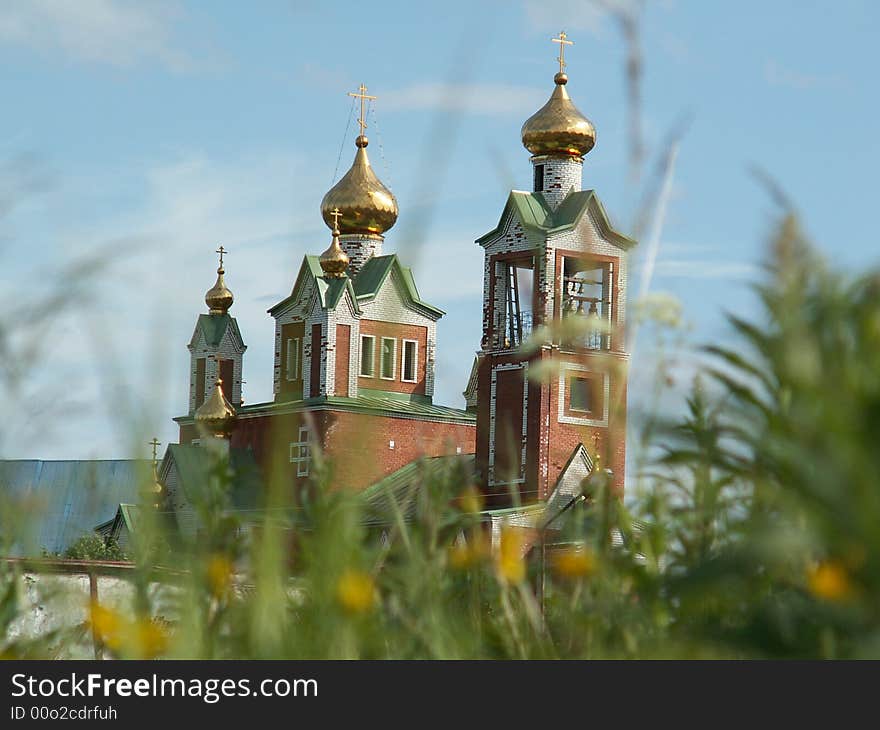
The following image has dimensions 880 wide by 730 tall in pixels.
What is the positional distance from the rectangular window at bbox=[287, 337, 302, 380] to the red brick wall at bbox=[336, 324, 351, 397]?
144 cm

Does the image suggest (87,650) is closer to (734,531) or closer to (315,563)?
(315,563)

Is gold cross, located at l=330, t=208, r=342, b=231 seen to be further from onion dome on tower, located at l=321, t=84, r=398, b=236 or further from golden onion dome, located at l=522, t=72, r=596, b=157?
golden onion dome, located at l=522, t=72, r=596, b=157

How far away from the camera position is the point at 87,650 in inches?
112

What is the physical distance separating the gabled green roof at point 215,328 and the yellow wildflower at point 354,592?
45331 mm

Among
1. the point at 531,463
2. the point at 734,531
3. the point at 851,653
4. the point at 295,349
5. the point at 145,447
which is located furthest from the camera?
the point at 295,349

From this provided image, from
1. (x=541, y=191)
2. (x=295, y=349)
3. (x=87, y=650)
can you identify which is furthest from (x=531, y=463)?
(x=87, y=650)

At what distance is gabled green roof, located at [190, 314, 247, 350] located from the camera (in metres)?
47.2

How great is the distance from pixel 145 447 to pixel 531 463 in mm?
32519

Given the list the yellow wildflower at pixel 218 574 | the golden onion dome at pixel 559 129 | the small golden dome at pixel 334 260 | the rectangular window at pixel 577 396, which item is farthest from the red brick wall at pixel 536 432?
the yellow wildflower at pixel 218 574

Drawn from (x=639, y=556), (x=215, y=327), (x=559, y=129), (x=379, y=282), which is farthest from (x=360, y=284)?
(x=639, y=556)

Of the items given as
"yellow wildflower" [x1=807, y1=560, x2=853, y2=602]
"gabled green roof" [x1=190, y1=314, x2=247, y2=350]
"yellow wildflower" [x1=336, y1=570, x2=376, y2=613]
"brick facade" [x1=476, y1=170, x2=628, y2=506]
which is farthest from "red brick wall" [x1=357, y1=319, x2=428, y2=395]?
"yellow wildflower" [x1=807, y1=560, x2=853, y2=602]

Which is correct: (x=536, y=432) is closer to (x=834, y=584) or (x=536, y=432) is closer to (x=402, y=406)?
(x=402, y=406)

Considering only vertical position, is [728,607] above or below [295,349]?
below
